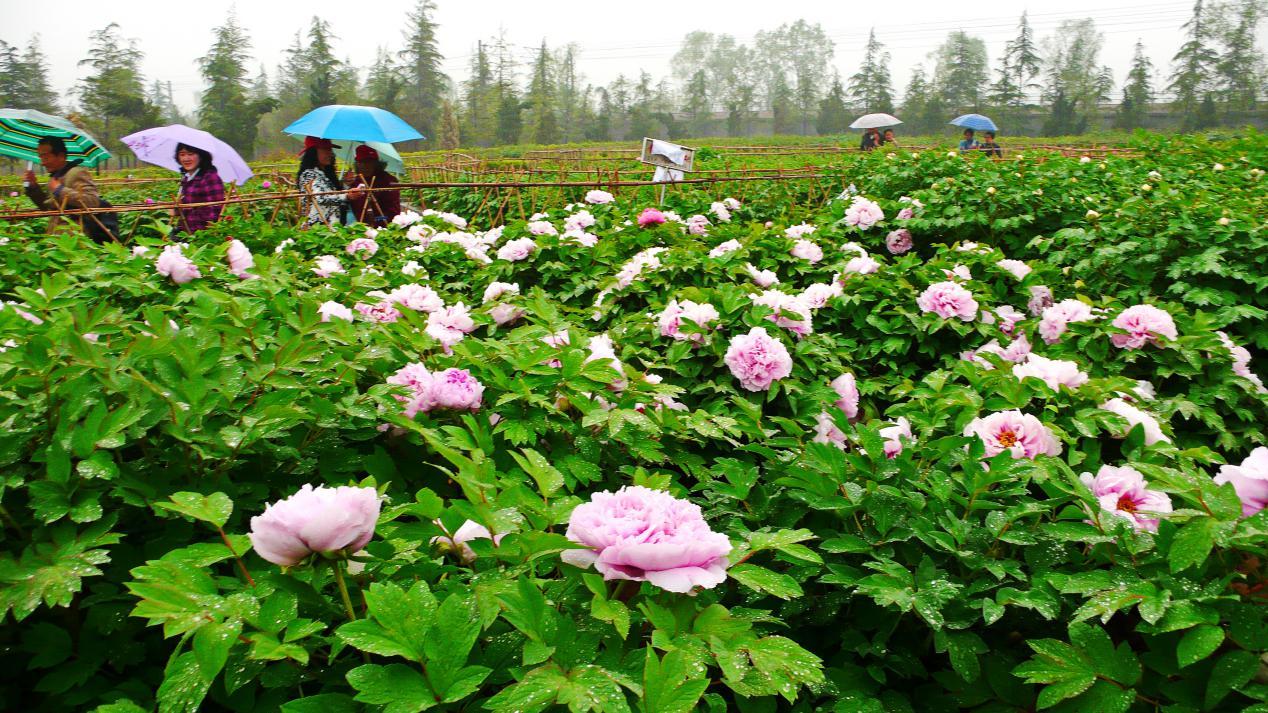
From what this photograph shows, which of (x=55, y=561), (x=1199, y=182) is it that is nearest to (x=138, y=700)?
(x=55, y=561)

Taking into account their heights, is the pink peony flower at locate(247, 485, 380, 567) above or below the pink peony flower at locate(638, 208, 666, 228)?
below

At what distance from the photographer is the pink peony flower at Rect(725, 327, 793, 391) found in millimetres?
1906

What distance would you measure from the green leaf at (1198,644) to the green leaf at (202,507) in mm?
1297

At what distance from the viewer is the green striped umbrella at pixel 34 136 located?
24.9ft

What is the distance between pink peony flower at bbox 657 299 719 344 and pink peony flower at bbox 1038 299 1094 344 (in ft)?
4.00

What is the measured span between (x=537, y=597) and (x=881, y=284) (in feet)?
7.57

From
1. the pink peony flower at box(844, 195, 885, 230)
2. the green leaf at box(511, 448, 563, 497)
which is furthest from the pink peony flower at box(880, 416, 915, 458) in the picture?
the pink peony flower at box(844, 195, 885, 230)

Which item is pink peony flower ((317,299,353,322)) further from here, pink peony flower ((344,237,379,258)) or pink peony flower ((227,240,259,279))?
pink peony flower ((344,237,379,258))

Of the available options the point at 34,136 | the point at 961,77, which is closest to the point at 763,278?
the point at 34,136

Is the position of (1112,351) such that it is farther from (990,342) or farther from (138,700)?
(138,700)

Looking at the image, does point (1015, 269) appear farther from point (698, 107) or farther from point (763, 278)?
point (698, 107)

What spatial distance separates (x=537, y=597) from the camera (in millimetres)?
909

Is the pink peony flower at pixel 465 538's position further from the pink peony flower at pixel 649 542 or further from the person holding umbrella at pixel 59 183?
the person holding umbrella at pixel 59 183

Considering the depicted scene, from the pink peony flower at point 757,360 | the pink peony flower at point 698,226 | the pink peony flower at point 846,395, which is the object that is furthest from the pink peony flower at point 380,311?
the pink peony flower at point 698,226
